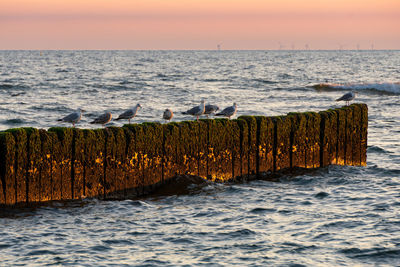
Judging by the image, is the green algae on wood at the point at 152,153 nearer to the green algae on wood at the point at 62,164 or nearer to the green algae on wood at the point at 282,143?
the green algae on wood at the point at 62,164

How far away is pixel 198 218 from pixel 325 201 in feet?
9.55

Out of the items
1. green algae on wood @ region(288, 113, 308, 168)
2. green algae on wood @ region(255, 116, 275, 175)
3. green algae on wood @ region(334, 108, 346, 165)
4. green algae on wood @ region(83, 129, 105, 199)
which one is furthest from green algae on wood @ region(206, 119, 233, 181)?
green algae on wood @ region(334, 108, 346, 165)

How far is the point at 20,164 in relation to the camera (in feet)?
32.8

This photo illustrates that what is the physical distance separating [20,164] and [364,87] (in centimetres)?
5005

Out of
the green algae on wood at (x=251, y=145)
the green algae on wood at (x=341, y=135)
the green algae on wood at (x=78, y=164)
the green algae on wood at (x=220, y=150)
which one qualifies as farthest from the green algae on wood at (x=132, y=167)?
the green algae on wood at (x=341, y=135)

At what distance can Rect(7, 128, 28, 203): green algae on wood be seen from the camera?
996cm

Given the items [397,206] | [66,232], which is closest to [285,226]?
[397,206]

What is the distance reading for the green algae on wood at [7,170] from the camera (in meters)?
9.84

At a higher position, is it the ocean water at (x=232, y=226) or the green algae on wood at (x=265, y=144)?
the green algae on wood at (x=265, y=144)

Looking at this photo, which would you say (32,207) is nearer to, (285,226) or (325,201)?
(285,226)

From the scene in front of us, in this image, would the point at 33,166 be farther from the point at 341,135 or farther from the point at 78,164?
the point at 341,135

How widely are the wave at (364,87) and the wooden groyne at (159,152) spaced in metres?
40.0

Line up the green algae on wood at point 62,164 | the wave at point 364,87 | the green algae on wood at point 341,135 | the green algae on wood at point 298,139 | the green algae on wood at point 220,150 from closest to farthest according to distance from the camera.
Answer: the green algae on wood at point 62,164
the green algae on wood at point 220,150
the green algae on wood at point 298,139
the green algae on wood at point 341,135
the wave at point 364,87

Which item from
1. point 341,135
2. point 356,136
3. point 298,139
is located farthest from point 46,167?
point 356,136
